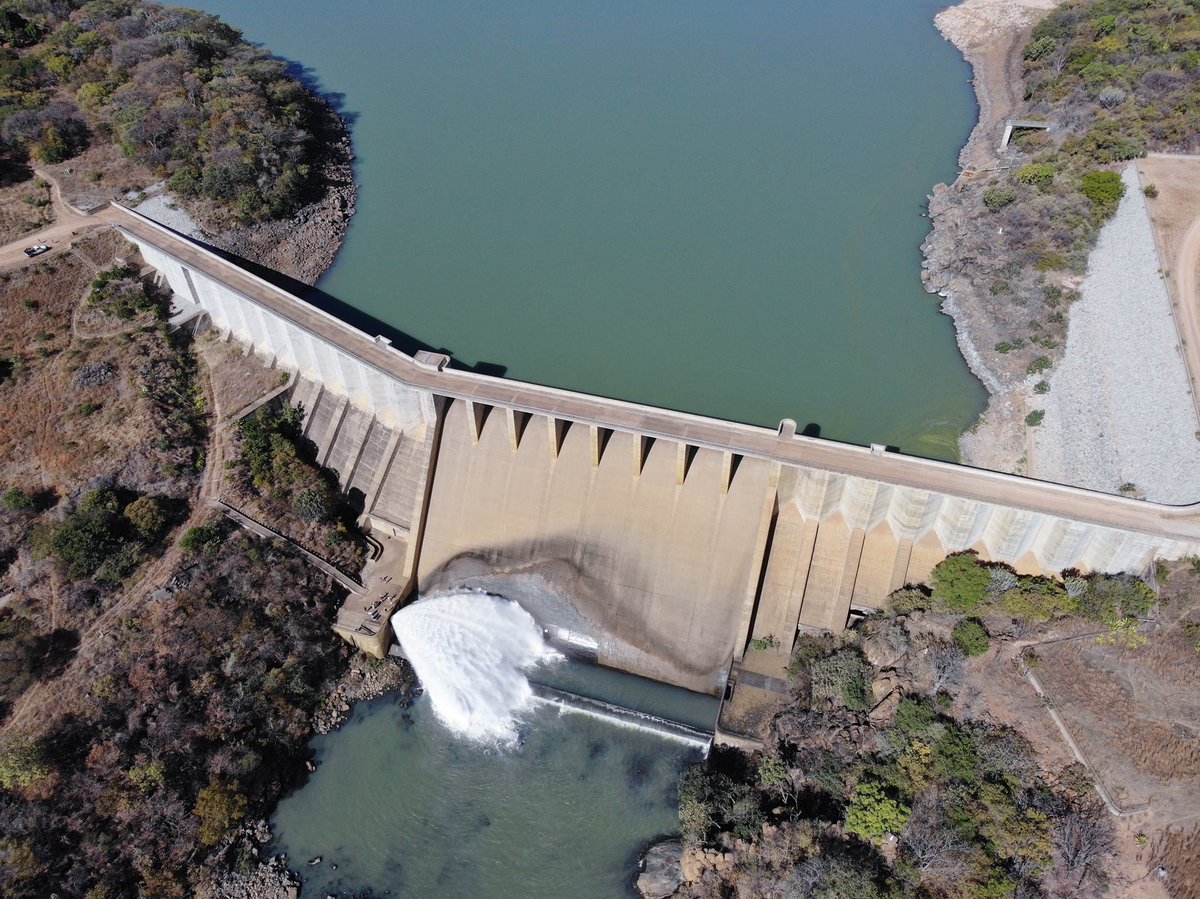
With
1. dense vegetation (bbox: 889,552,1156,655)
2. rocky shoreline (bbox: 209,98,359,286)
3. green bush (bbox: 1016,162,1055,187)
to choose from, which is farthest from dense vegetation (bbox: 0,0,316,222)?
green bush (bbox: 1016,162,1055,187)

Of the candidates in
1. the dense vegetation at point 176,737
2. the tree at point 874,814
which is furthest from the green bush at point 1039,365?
the dense vegetation at point 176,737

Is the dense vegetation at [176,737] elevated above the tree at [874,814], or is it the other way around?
the tree at [874,814]

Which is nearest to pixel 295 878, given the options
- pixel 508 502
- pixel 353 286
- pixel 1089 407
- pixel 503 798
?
pixel 503 798

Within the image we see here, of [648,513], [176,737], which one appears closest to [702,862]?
[648,513]

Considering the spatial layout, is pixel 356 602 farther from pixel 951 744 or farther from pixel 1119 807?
pixel 1119 807

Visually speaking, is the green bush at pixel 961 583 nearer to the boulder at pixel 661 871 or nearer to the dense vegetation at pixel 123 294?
the boulder at pixel 661 871
